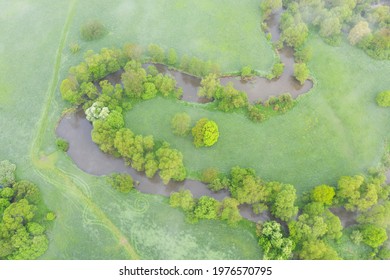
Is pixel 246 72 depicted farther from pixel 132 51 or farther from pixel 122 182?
pixel 122 182

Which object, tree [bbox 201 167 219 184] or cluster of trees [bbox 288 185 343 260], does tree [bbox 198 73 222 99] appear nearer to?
tree [bbox 201 167 219 184]

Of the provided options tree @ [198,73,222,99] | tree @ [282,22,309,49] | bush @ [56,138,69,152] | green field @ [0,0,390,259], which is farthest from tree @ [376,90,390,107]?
bush @ [56,138,69,152]

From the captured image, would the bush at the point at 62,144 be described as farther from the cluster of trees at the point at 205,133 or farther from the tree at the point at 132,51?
the cluster of trees at the point at 205,133

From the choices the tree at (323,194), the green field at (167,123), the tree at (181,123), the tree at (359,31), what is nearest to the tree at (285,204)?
the tree at (323,194)

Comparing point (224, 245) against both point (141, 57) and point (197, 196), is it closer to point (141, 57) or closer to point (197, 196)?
point (197, 196)

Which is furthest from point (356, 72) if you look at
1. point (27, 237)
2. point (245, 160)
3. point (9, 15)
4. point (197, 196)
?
point (9, 15)

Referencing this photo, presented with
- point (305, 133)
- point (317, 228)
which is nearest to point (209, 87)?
point (305, 133)
